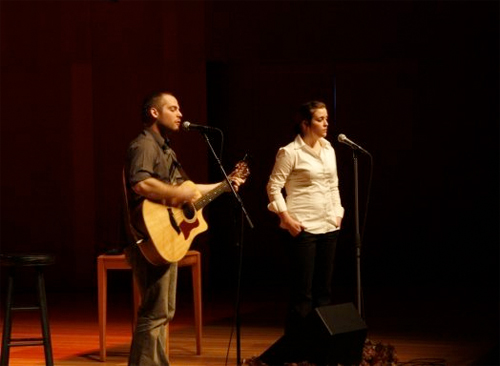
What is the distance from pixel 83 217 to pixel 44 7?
2.15 metres

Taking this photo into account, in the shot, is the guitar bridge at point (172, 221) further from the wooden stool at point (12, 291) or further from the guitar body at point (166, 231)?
the wooden stool at point (12, 291)

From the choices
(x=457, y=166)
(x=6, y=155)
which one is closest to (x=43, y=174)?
(x=6, y=155)

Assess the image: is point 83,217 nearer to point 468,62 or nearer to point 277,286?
point 277,286

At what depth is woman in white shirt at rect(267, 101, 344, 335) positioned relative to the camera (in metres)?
5.33

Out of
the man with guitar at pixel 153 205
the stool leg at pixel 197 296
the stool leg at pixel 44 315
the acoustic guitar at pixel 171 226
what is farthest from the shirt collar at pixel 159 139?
the stool leg at pixel 197 296

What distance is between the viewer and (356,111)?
366 inches

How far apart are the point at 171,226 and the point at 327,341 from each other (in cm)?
96

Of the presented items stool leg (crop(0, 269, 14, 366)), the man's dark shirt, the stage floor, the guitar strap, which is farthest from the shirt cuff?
stool leg (crop(0, 269, 14, 366))

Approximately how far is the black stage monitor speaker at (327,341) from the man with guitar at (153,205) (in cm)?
62

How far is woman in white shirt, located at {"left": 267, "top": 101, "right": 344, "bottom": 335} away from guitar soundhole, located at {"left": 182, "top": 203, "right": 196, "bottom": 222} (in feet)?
2.17

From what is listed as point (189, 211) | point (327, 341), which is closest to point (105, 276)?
point (189, 211)

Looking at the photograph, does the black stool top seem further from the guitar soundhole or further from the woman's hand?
the woman's hand

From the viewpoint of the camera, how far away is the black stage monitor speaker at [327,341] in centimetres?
451

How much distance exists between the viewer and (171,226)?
464 cm
